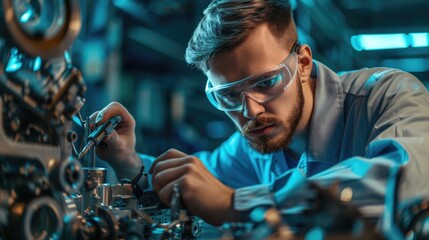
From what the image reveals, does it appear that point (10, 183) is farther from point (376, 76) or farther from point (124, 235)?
point (376, 76)

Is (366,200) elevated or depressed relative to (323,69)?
depressed

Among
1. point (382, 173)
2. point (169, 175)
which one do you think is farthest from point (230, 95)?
point (382, 173)

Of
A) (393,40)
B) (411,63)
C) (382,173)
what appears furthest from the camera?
(411,63)

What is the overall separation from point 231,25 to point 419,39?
4.12 metres

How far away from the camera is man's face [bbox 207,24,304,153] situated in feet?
5.78

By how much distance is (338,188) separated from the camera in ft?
3.97

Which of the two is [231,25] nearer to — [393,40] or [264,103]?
[264,103]

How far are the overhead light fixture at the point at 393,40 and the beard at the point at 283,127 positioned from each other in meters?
3.76

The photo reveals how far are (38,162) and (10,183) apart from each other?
6 centimetres

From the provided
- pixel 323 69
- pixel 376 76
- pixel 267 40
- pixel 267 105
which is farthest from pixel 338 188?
pixel 323 69

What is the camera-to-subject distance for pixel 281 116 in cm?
189

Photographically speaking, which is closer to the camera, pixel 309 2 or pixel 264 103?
pixel 264 103

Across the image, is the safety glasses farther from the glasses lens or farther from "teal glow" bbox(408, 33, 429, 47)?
"teal glow" bbox(408, 33, 429, 47)

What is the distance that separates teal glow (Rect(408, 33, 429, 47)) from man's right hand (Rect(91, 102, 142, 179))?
414 centimetres
